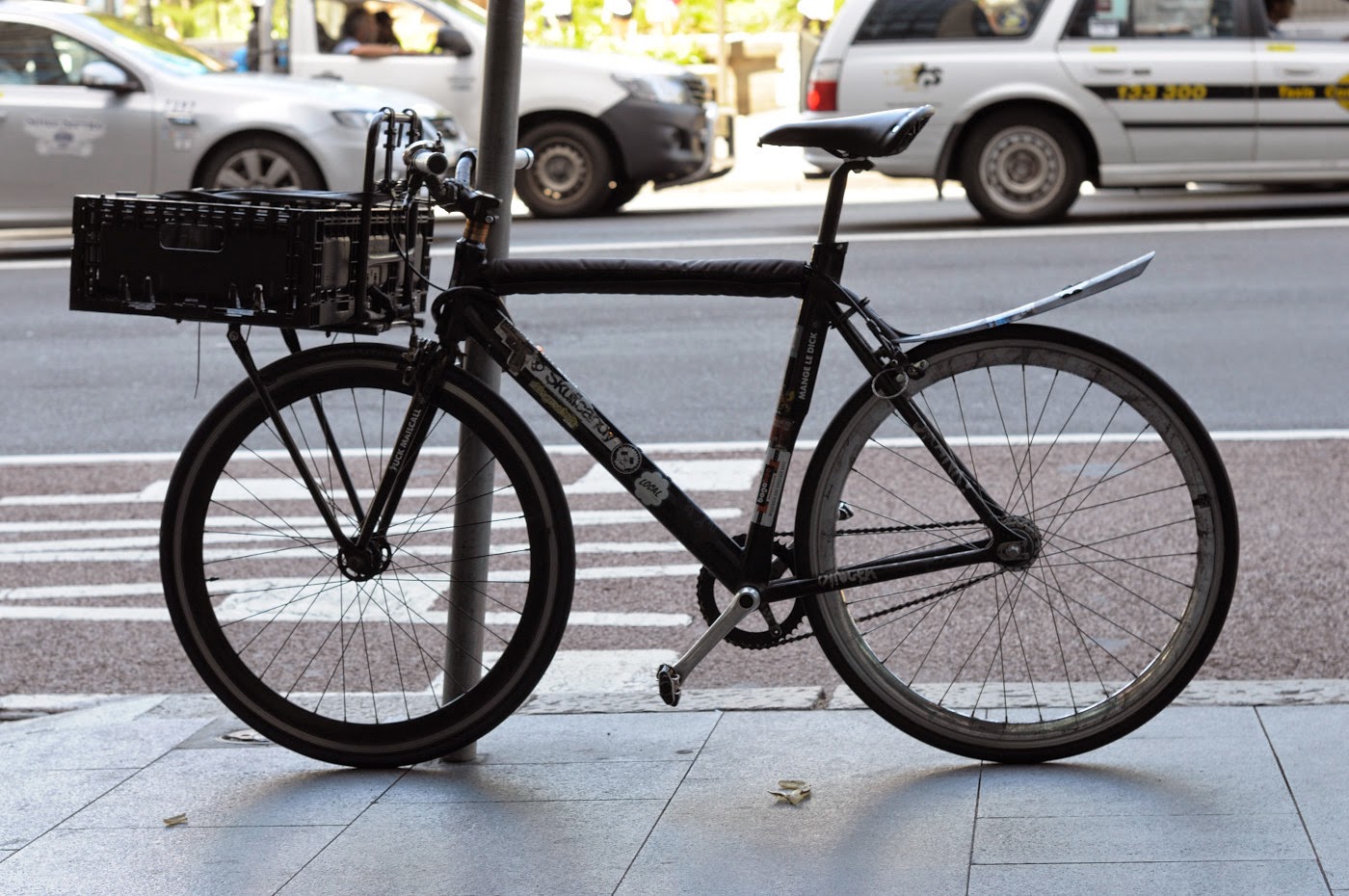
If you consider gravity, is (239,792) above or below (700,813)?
below

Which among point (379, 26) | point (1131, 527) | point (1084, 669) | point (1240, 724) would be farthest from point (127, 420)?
point (379, 26)

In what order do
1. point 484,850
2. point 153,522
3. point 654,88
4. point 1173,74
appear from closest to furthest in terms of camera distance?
point 484,850
point 153,522
point 1173,74
point 654,88

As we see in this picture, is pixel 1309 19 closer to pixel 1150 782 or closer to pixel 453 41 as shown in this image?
pixel 453 41

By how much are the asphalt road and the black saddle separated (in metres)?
1.63

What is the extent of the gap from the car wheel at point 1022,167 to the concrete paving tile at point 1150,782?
1000 centimetres

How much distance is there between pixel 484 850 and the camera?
3352 millimetres

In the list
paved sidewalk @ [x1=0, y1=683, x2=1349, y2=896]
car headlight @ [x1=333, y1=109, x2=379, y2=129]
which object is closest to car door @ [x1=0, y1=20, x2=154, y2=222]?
car headlight @ [x1=333, y1=109, x2=379, y2=129]

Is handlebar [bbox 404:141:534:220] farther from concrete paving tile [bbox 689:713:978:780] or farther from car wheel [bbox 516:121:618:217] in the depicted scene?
car wheel [bbox 516:121:618:217]

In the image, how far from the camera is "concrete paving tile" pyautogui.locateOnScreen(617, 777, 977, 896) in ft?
10.3

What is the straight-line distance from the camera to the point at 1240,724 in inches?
150

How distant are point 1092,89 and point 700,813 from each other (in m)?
10.6

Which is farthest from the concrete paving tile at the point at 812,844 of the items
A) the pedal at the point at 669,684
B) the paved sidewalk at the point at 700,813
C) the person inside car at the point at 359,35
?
the person inside car at the point at 359,35

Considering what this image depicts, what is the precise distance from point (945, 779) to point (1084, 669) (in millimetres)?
1103

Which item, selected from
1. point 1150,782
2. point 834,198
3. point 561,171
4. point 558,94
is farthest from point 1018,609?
point 561,171
